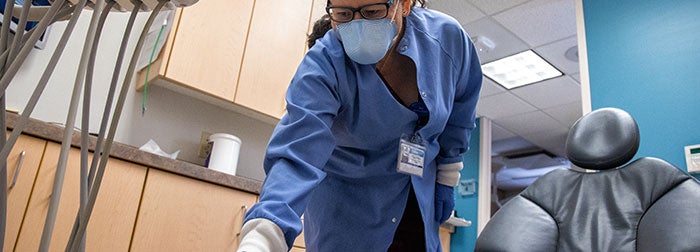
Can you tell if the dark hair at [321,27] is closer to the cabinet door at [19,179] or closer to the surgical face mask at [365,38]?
the surgical face mask at [365,38]

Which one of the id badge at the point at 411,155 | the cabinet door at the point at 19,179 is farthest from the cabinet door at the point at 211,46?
the id badge at the point at 411,155

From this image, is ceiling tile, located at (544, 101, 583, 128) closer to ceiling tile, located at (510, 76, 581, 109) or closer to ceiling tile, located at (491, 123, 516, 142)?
ceiling tile, located at (510, 76, 581, 109)

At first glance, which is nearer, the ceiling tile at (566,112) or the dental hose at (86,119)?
the dental hose at (86,119)

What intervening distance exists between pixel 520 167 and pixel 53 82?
644 centimetres

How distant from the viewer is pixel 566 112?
4848 mm

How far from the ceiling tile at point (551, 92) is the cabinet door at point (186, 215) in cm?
327

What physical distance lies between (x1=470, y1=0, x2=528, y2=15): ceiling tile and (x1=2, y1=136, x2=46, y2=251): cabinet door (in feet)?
8.69

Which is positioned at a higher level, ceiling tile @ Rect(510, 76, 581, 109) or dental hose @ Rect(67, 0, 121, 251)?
ceiling tile @ Rect(510, 76, 581, 109)

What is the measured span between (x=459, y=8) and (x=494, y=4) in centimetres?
23

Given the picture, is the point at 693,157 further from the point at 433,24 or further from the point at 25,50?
the point at 25,50

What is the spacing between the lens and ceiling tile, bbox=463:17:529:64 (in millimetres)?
3436

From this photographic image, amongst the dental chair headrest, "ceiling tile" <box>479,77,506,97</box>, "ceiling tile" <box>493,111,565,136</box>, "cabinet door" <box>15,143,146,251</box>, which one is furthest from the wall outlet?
"ceiling tile" <box>493,111,565,136</box>

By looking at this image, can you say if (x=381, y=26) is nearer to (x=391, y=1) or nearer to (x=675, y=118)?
(x=391, y=1)

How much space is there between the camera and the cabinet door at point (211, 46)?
2176 millimetres
